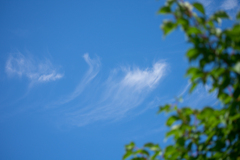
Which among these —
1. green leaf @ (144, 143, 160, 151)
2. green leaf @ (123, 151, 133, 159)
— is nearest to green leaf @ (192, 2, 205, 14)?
green leaf @ (144, 143, 160, 151)

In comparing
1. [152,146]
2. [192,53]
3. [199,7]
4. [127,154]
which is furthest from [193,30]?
[127,154]

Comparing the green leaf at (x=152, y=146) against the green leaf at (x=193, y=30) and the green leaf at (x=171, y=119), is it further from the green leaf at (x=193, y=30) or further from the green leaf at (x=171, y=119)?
the green leaf at (x=193, y=30)

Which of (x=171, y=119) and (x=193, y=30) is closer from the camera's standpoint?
(x=193, y=30)

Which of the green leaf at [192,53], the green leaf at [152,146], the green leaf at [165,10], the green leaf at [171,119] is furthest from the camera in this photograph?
the green leaf at [152,146]

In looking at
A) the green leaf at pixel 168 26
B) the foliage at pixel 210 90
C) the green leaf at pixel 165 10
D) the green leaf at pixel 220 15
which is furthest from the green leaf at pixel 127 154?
the green leaf at pixel 220 15

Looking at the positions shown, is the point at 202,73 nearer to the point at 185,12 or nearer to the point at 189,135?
the point at 185,12

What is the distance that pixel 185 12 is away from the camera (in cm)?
209

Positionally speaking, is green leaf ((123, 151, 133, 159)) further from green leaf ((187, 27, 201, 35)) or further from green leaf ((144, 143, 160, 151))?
green leaf ((187, 27, 201, 35))

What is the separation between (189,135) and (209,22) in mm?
1569

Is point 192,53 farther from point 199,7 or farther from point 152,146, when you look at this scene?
point 152,146

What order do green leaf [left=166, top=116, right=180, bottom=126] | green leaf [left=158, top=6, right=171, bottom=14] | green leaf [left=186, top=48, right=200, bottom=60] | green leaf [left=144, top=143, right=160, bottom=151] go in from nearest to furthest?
green leaf [left=186, top=48, right=200, bottom=60]
green leaf [left=158, top=6, right=171, bottom=14]
green leaf [left=166, top=116, right=180, bottom=126]
green leaf [left=144, top=143, right=160, bottom=151]

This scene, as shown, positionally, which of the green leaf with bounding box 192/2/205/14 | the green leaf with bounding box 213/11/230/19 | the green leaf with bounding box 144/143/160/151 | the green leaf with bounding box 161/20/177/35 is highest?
the green leaf with bounding box 192/2/205/14


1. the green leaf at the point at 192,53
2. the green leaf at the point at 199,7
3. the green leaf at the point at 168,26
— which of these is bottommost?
the green leaf at the point at 192,53

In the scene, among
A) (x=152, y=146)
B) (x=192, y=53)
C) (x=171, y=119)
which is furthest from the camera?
(x=152, y=146)
